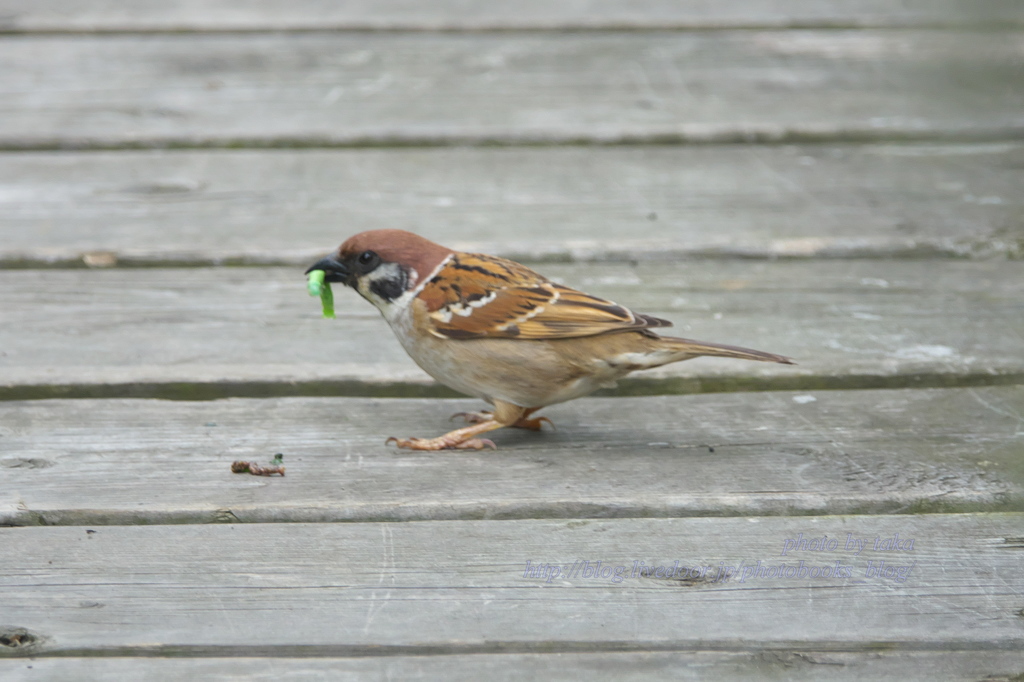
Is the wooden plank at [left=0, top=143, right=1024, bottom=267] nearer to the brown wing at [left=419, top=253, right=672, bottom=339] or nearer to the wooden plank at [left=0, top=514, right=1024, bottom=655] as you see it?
the brown wing at [left=419, top=253, right=672, bottom=339]

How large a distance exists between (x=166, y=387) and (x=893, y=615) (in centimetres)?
160

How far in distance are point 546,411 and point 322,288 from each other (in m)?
0.62

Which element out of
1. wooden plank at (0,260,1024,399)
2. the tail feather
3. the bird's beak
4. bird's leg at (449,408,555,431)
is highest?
the bird's beak

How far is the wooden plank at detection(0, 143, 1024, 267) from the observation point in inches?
122

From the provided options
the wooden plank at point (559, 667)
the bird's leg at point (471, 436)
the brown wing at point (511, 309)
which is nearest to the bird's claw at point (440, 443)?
the bird's leg at point (471, 436)

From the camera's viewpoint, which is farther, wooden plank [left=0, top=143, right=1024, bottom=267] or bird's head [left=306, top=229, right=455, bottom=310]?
wooden plank [left=0, top=143, right=1024, bottom=267]

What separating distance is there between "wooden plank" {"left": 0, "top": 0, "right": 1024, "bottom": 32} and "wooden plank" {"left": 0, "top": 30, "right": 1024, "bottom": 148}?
0.09 meters

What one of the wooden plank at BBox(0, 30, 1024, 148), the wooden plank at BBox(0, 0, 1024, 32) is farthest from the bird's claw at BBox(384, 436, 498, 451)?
the wooden plank at BBox(0, 0, 1024, 32)

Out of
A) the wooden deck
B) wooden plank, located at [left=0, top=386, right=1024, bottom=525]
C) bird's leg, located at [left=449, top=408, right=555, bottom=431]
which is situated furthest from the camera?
bird's leg, located at [left=449, top=408, right=555, bottom=431]

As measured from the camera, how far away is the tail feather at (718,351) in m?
2.15

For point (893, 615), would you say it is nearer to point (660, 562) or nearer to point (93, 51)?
point (660, 562)

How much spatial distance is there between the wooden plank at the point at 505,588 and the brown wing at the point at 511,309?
0.60m

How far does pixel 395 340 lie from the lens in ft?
8.89

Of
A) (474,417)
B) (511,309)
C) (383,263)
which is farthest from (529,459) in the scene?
(383,263)
